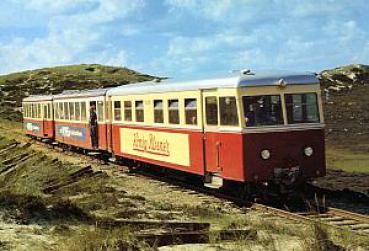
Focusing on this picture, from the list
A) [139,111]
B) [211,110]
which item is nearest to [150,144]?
[139,111]

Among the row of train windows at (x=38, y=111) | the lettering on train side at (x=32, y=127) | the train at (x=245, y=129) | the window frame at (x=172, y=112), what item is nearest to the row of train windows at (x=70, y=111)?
the row of train windows at (x=38, y=111)

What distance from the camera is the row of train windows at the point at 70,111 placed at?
26672mm

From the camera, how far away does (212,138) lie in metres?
14.5

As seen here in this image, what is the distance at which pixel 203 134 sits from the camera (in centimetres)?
1486

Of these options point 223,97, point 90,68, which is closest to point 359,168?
point 223,97

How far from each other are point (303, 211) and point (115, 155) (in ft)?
35.4

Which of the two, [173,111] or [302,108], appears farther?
[173,111]

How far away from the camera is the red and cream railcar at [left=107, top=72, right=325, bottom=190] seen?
13.5 metres

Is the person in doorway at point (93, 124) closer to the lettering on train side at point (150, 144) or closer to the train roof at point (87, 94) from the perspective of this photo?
the train roof at point (87, 94)

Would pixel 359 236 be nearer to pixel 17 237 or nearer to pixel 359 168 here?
pixel 17 237

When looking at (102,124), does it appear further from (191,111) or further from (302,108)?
(302,108)

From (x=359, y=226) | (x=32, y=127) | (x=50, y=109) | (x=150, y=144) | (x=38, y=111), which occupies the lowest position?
(x=359, y=226)

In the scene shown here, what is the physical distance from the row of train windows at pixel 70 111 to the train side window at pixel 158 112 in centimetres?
899

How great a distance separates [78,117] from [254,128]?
50.3ft
